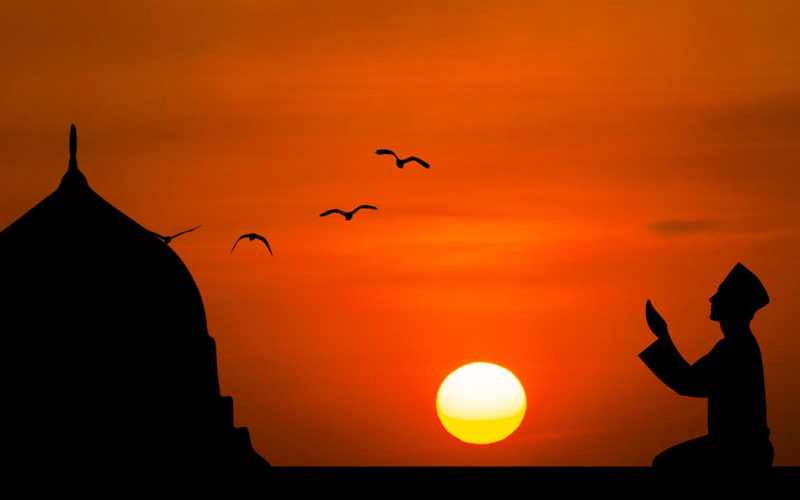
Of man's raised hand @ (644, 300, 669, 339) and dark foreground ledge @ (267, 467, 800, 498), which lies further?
dark foreground ledge @ (267, 467, 800, 498)

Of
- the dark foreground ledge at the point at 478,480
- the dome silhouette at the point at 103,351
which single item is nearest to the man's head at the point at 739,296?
the dark foreground ledge at the point at 478,480

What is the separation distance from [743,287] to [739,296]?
0.33 ft

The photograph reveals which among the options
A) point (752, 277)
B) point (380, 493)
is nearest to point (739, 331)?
point (752, 277)

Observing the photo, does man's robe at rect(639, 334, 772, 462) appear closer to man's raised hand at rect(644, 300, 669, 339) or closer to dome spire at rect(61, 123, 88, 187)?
man's raised hand at rect(644, 300, 669, 339)

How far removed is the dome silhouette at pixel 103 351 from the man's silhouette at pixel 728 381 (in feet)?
32.1

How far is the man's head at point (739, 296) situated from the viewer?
51.0ft

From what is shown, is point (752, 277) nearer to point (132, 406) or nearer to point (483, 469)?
point (483, 469)

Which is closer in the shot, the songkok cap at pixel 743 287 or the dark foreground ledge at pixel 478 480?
the songkok cap at pixel 743 287

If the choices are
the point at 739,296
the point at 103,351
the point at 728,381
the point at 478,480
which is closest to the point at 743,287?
the point at 739,296

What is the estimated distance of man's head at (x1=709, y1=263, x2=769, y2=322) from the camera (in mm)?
15555

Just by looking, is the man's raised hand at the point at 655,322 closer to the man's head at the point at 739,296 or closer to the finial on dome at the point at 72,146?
the man's head at the point at 739,296

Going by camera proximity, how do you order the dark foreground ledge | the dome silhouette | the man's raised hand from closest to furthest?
the man's raised hand < the dark foreground ledge < the dome silhouette

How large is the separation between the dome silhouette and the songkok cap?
1040 centimetres

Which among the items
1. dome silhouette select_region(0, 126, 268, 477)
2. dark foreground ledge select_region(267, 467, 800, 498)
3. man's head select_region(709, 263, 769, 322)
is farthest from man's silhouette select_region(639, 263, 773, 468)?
dome silhouette select_region(0, 126, 268, 477)
